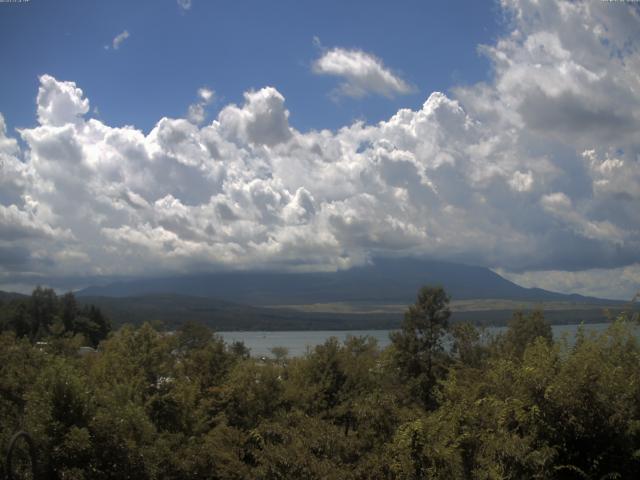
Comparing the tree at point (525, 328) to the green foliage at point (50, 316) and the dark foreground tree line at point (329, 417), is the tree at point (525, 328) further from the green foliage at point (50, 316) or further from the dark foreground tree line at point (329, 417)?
the green foliage at point (50, 316)

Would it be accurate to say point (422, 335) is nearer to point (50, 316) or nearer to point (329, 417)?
point (329, 417)

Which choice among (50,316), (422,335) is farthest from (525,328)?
(50,316)

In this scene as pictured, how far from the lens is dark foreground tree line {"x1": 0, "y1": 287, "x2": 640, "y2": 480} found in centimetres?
1291

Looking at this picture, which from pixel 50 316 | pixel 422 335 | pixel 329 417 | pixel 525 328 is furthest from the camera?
pixel 50 316

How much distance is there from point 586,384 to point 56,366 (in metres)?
15.3

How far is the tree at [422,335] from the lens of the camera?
41125 millimetres

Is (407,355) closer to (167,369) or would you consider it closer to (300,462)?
(167,369)

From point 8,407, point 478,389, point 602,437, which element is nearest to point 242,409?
point 8,407

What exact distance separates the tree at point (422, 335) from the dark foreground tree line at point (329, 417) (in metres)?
7.01

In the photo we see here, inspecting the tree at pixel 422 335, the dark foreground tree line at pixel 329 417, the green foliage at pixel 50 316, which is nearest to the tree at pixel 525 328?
the tree at pixel 422 335

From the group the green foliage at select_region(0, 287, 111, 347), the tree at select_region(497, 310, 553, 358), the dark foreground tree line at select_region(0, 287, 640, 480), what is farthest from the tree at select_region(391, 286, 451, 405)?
the green foliage at select_region(0, 287, 111, 347)

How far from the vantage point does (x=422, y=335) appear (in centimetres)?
4200

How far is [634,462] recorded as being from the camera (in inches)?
502

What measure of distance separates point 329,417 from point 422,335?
15647mm
